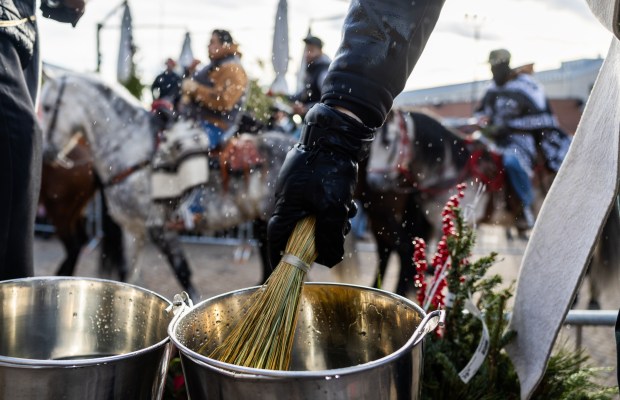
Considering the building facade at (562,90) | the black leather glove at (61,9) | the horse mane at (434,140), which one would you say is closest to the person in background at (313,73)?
the horse mane at (434,140)

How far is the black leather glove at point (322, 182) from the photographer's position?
1.01 m

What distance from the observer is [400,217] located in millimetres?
5582

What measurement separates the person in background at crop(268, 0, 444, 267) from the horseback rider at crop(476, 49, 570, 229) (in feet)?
15.4

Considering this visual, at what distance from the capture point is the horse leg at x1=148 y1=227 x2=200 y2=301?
5.29m

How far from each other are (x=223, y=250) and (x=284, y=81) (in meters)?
3.10

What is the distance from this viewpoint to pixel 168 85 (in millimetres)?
5914

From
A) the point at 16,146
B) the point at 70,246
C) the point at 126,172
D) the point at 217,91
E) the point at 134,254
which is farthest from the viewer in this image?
the point at 70,246

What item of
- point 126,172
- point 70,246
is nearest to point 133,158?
point 126,172

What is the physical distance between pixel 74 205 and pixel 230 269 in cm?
223

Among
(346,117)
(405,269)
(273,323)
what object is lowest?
(405,269)

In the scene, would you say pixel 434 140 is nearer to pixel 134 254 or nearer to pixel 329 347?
pixel 134 254

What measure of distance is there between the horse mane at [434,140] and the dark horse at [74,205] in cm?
322

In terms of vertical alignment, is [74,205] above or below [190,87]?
below

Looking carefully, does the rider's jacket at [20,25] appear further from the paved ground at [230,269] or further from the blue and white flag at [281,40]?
the blue and white flag at [281,40]
